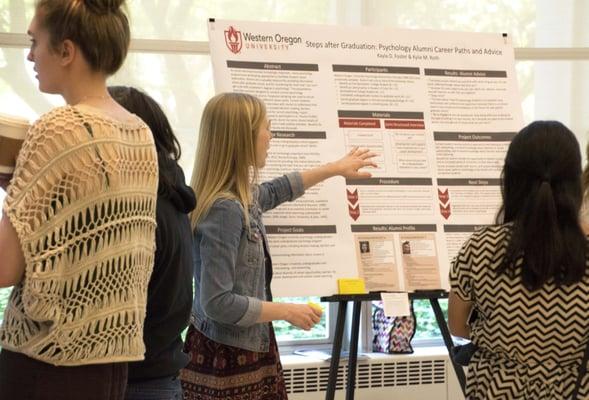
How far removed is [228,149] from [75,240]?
3.50 feet

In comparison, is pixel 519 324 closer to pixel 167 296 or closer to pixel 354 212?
pixel 167 296

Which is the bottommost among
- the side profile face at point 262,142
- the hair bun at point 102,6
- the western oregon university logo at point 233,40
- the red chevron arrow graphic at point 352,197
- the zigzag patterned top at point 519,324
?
the zigzag patterned top at point 519,324

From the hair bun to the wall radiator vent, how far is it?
2485 millimetres

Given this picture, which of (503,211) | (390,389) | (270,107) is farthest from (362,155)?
(390,389)

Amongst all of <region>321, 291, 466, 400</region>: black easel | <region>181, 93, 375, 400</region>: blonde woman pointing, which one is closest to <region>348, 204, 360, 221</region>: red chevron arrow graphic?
<region>321, 291, 466, 400</region>: black easel

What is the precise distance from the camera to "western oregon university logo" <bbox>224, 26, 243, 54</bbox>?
9.53 feet

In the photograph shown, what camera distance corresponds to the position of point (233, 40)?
2914 millimetres

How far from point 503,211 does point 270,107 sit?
3.75 ft

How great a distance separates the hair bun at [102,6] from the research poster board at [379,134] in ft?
4.85

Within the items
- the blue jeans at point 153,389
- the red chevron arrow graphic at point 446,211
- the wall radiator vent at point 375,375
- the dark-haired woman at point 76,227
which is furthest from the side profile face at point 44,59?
the wall radiator vent at point 375,375

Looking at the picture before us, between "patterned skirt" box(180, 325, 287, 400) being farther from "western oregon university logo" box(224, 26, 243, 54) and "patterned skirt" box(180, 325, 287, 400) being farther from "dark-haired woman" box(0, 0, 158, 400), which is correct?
"western oregon university logo" box(224, 26, 243, 54)

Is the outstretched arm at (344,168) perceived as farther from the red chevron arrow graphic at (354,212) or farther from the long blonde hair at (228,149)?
the long blonde hair at (228,149)

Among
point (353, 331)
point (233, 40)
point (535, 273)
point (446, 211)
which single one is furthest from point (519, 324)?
point (233, 40)

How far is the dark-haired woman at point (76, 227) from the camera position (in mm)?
1262
